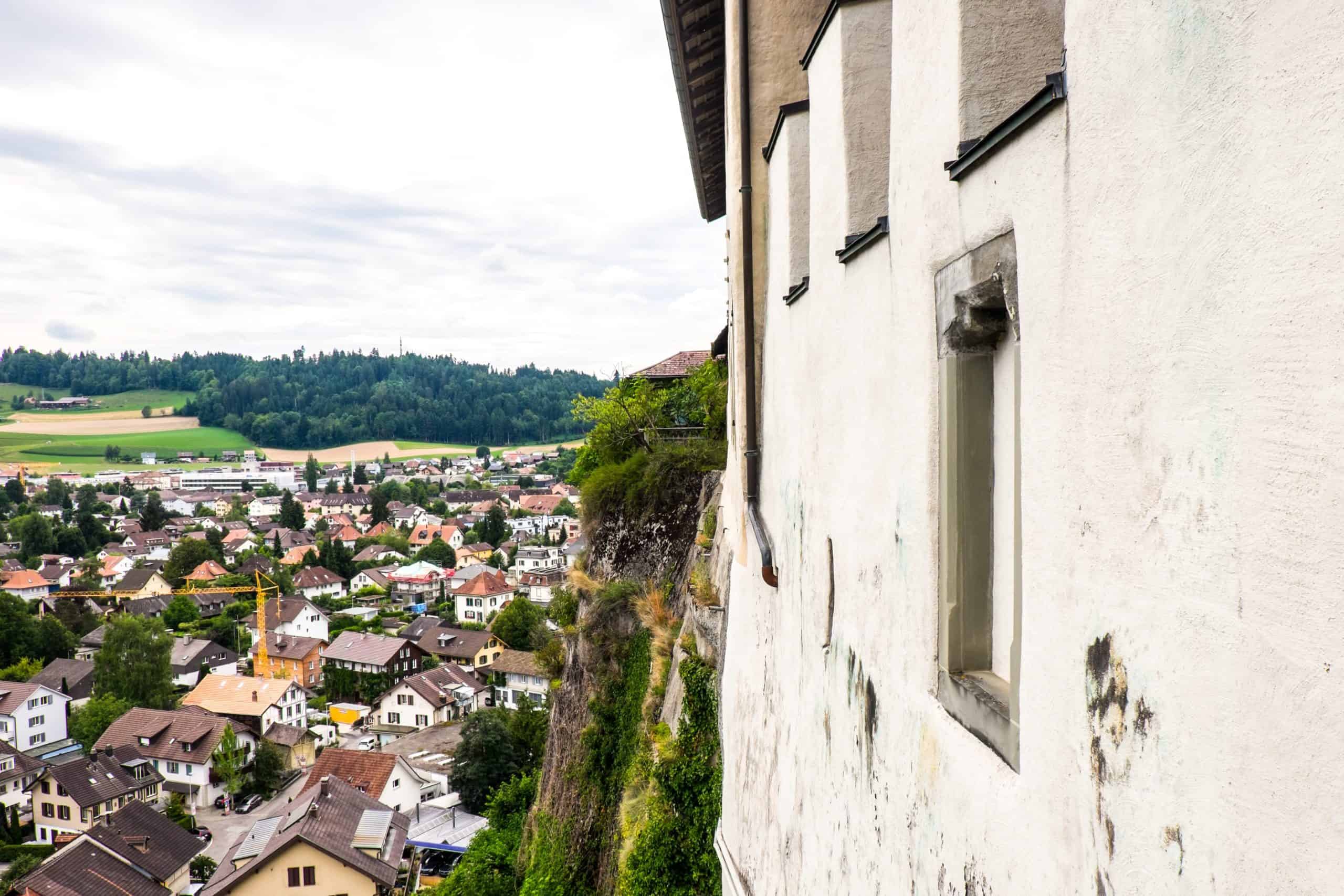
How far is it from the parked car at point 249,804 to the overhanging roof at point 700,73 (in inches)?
1923

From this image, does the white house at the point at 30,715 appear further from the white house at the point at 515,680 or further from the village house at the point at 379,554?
the village house at the point at 379,554

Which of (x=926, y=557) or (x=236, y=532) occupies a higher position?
(x=926, y=557)

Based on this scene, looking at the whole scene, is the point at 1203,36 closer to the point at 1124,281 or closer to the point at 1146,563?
the point at 1124,281

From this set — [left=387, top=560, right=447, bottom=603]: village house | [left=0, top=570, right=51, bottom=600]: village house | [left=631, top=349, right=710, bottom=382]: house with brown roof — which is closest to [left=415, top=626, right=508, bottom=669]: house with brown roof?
[left=387, top=560, right=447, bottom=603]: village house

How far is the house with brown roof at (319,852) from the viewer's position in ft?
110

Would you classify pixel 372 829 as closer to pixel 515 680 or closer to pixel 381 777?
pixel 381 777

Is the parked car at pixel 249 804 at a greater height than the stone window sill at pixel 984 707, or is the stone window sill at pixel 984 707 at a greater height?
the stone window sill at pixel 984 707

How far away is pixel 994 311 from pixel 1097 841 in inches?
54.6

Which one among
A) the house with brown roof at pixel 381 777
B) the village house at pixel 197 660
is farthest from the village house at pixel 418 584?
the house with brown roof at pixel 381 777

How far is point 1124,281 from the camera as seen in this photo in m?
1.88

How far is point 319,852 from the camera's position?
3388 cm

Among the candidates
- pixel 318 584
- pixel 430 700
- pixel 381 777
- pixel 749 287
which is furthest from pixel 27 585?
pixel 749 287

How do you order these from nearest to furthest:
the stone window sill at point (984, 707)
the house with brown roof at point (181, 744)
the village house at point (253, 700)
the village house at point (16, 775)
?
the stone window sill at point (984, 707) < the village house at point (16, 775) < the house with brown roof at point (181, 744) < the village house at point (253, 700)

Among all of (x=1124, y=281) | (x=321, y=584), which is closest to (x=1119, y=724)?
(x=1124, y=281)
